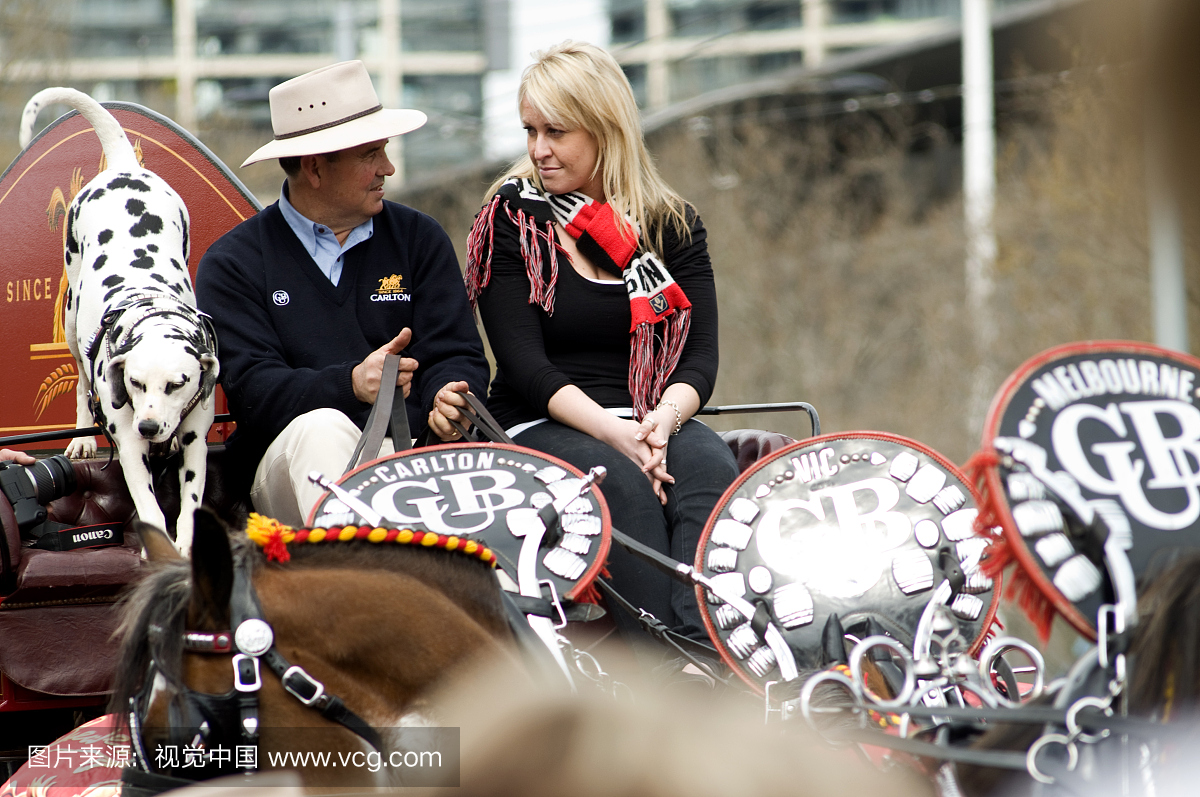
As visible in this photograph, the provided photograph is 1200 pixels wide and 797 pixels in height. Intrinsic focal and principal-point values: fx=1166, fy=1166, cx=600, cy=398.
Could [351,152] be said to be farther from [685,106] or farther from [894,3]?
[894,3]

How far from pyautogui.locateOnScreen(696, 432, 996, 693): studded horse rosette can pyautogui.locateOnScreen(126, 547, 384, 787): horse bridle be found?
1.13 meters

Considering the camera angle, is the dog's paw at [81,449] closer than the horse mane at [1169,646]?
No

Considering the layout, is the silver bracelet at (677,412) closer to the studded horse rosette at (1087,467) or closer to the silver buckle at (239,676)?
the studded horse rosette at (1087,467)

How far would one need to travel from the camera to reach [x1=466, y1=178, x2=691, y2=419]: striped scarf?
11.0 ft

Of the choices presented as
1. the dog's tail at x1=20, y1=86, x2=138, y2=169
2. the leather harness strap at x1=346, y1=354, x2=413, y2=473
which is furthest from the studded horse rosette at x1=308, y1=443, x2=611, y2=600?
the dog's tail at x1=20, y1=86, x2=138, y2=169

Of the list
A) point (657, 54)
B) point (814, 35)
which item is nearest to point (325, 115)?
point (657, 54)

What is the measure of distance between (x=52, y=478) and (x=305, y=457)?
86 cm

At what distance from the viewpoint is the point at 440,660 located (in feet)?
6.10

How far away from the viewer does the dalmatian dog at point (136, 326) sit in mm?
3287

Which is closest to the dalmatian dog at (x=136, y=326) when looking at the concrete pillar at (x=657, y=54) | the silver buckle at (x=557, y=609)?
the silver buckle at (x=557, y=609)

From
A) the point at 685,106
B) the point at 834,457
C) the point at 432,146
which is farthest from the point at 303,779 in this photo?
the point at 432,146

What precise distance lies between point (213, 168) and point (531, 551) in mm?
2729

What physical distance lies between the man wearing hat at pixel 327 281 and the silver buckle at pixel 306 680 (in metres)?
1.58

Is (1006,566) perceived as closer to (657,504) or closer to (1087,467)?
(1087,467)
